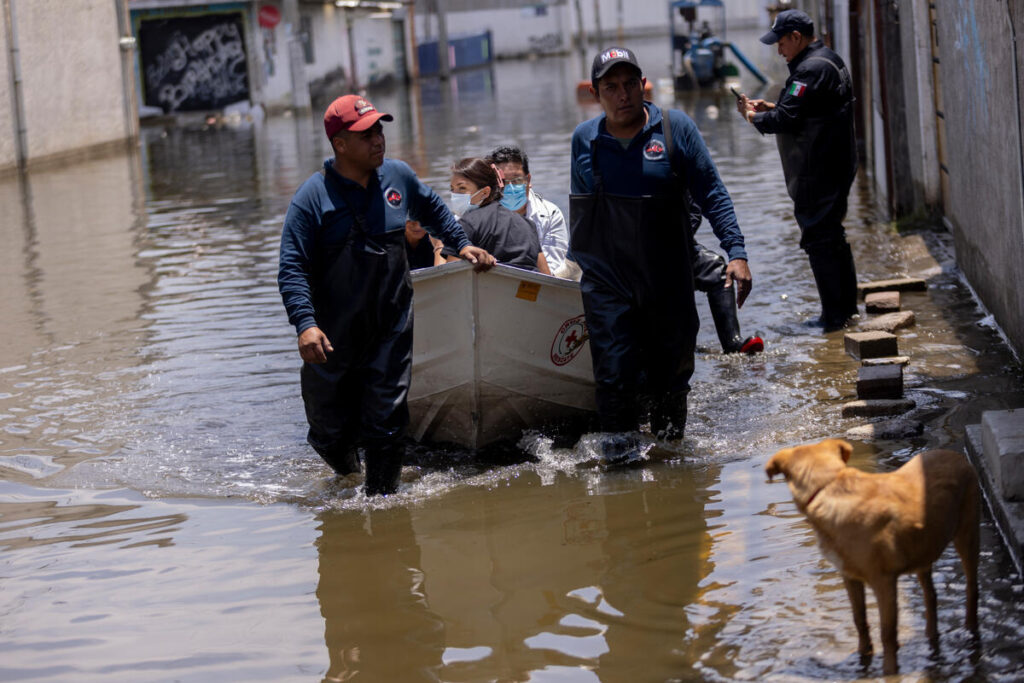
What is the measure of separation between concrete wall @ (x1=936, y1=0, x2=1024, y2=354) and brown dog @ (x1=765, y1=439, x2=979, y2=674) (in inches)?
133

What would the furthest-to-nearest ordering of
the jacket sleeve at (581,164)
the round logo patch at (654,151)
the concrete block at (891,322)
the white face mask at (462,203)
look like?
the concrete block at (891,322) < the white face mask at (462,203) < the jacket sleeve at (581,164) < the round logo patch at (654,151)

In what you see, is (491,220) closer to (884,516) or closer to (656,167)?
(656,167)

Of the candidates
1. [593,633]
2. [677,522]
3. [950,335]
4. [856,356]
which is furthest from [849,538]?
[950,335]

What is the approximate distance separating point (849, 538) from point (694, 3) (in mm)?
34494

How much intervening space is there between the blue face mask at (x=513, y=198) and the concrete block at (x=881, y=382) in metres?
2.22

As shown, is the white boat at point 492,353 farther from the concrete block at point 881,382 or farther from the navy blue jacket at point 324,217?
the concrete block at point 881,382

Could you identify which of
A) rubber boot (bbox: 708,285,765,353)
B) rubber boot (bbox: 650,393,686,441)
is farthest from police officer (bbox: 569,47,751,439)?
rubber boot (bbox: 708,285,765,353)

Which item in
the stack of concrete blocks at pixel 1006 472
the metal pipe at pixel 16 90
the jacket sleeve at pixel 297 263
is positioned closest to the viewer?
the stack of concrete blocks at pixel 1006 472

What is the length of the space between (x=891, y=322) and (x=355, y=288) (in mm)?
4189

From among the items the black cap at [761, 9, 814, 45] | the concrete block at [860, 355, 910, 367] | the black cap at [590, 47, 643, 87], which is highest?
the black cap at [761, 9, 814, 45]

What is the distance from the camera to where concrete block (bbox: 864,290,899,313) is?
9305 mm

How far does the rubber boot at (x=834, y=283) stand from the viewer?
9094 millimetres

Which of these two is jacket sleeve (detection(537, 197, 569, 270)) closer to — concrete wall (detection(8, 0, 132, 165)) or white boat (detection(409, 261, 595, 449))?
white boat (detection(409, 261, 595, 449))

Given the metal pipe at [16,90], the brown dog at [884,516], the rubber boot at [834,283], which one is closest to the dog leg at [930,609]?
the brown dog at [884,516]
